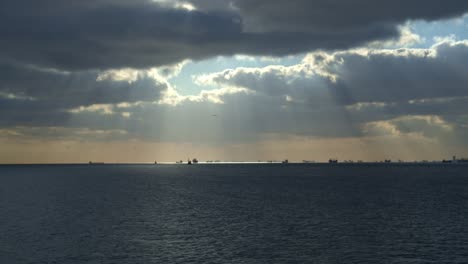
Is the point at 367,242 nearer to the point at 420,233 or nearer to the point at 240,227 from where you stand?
the point at 420,233

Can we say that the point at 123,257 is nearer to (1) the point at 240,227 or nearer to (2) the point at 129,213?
(1) the point at 240,227

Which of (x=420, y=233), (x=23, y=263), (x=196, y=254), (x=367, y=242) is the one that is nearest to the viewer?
(x=23, y=263)

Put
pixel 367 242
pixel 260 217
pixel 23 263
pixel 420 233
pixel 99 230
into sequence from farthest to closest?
1. pixel 260 217
2. pixel 99 230
3. pixel 420 233
4. pixel 367 242
5. pixel 23 263

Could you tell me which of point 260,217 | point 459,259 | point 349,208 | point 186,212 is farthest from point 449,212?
point 186,212

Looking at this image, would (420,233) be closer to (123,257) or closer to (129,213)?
(123,257)

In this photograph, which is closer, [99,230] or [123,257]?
[123,257]

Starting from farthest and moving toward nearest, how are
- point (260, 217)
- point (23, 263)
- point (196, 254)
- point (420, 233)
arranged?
1. point (260, 217)
2. point (420, 233)
3. point (196, 254)
4. point (23, 263)

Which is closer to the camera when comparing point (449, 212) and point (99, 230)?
point (99, 230)

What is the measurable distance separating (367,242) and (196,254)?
26778 millimetres

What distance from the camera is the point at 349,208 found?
118 meters

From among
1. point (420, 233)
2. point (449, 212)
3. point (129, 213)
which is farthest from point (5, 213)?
point (449, 212)

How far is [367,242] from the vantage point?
7312 centimetres

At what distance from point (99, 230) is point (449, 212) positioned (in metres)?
77.3

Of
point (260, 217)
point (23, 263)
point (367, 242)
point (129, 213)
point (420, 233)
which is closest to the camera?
point (23, 263)
